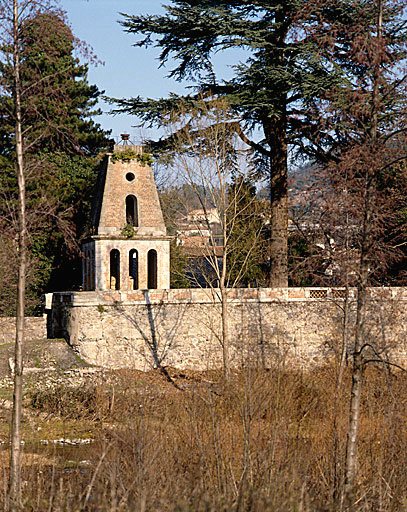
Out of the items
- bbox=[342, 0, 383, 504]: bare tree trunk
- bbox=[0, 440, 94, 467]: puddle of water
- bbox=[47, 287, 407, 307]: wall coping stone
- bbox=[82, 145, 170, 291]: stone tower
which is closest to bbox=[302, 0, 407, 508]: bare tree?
bbox=[342, 0, 383, 504]: bare tree trunk

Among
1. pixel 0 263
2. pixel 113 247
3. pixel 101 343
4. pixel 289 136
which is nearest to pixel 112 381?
pixel 101 343

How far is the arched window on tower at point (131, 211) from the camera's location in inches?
777

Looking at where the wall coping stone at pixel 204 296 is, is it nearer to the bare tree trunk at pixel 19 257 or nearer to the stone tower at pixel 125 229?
the stone tower at pixel 125 229

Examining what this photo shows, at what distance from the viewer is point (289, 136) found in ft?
66.0

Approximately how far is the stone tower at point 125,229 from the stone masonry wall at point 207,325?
183 centimetres

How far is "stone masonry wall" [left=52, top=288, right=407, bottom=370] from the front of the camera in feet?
56.0

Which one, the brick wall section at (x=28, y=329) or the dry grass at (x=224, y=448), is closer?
the dry grass at (x=224, y=448)

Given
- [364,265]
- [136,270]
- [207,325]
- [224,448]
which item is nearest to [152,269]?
[136,270]

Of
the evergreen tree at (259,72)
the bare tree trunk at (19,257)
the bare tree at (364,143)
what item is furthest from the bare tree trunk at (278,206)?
the bare tree trunk at (19,257)

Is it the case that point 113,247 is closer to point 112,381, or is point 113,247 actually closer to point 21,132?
point 112,381

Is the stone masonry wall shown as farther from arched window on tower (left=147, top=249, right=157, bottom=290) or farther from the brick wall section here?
arched window on tower (left=147, top=249, right=157, bottom=290)

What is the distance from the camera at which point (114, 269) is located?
20.7 meters

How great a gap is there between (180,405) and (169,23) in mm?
12918

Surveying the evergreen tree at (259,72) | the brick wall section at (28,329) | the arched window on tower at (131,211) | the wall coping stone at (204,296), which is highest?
the evergreen tree at (259,72)
